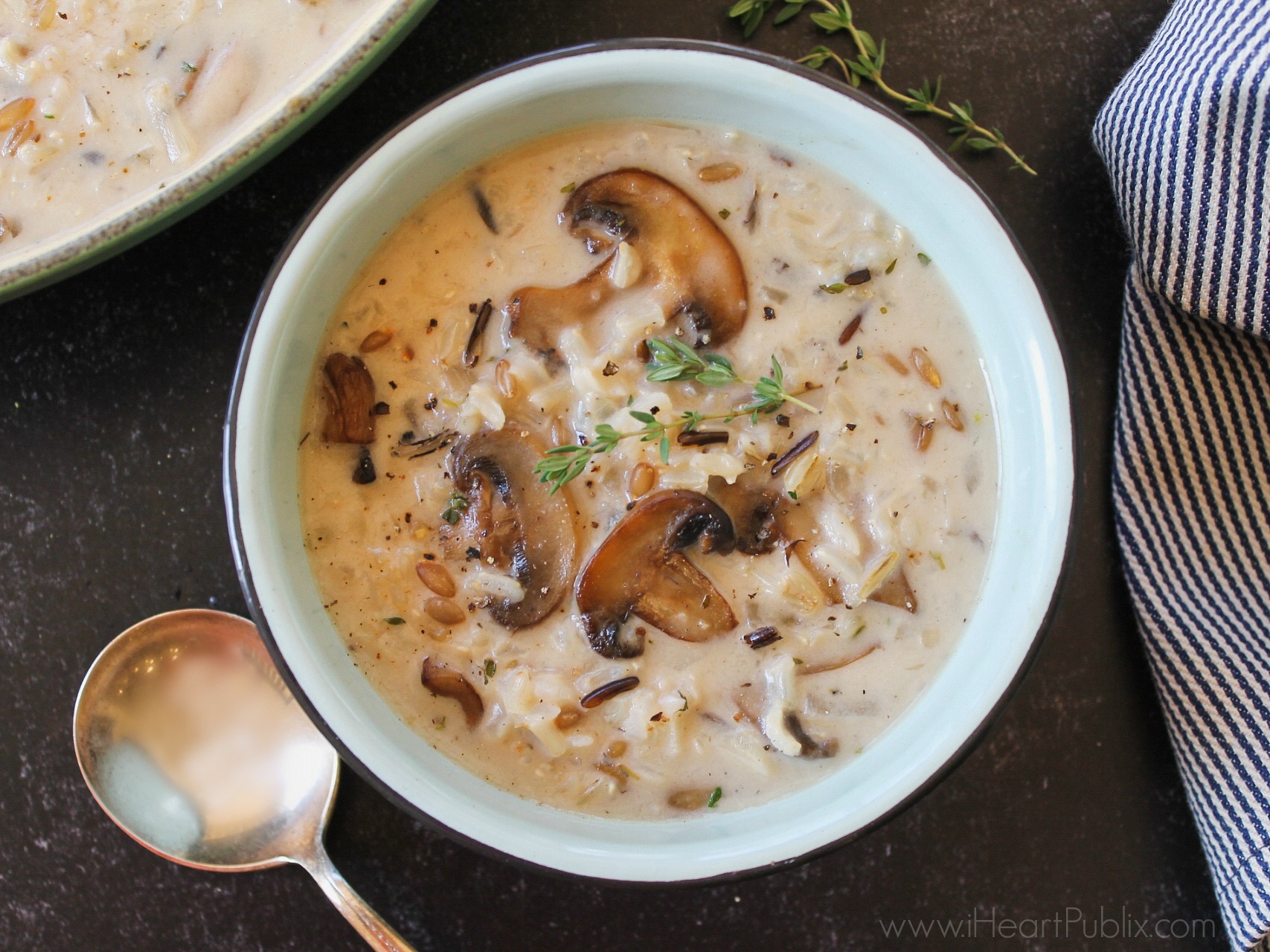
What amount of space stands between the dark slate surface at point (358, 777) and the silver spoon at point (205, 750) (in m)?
0.06

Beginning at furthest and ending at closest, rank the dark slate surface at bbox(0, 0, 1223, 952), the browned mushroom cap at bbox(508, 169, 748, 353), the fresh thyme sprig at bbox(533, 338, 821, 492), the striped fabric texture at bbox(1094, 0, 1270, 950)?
1. the dark slate surface at bbox(0, 0, 1223, 952)
2. the striped fabric texture at bbox(1094, 0, 1270, 950)
3. the browned mushroom cap at bbox(508, 169, 748, 353)
4. the fresh thyme sprig at bbox(533, 338, 821, 492)

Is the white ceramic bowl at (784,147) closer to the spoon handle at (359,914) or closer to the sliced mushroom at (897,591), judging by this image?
the sliced mushroom at (897,591)

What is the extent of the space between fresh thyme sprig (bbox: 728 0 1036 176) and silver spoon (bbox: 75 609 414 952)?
5.13ft

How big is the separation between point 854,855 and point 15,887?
5.68ft

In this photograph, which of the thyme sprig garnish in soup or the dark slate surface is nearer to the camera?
the thyme sprig garnish in soup

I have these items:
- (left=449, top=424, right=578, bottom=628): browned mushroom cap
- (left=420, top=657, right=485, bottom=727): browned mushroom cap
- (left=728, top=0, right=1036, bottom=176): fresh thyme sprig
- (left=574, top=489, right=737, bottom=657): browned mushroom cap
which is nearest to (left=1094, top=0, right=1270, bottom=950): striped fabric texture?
(left=728, top=0, right=1036, bottom=176): fresh thyme sprig

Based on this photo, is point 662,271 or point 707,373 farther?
point 662,271

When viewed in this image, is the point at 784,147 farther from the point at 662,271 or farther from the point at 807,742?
the point at 807,742

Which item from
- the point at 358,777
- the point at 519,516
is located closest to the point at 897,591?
the point at 519,516

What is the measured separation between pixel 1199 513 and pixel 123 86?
7.09ft

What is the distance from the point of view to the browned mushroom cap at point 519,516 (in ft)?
5.34

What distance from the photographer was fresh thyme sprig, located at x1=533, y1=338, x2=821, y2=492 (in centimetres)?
151

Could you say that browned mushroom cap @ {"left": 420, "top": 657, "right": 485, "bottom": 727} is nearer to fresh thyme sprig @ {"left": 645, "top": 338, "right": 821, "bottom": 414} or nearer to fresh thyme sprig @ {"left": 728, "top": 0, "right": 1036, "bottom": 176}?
fresh thyme sprig @ {"left": 645, "top": 338, "right": 821, "bottom": 414}

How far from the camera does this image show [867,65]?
6.11 feet
